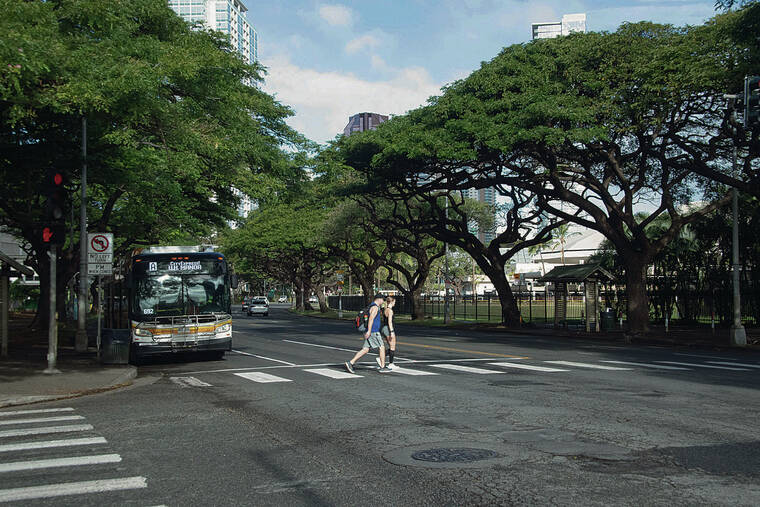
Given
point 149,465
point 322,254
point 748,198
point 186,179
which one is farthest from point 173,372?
point 322,254

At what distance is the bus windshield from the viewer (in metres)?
20.0

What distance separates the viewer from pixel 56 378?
15.7 metres

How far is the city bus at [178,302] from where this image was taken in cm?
1966

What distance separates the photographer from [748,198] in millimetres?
33594

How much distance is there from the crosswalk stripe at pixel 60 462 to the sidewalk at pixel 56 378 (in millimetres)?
5371

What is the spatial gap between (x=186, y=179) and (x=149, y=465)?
18.2 metres

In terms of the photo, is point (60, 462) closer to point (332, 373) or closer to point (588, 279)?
point (332, 373)

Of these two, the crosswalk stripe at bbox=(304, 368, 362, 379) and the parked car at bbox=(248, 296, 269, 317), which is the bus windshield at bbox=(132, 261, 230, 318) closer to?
the crosswalk stripe at bbox=(304, 368, 362, 379)

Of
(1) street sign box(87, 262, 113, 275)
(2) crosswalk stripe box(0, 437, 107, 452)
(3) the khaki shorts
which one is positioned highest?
Result: (1) street sign box(87, 262, 113, 275)

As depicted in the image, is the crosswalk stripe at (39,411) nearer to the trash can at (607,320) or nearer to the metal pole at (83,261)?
the metal pole at (83,261)

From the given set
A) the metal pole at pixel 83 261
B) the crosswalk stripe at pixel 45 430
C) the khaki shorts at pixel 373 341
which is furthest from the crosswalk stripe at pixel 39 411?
the metal pole at pixel 83 261

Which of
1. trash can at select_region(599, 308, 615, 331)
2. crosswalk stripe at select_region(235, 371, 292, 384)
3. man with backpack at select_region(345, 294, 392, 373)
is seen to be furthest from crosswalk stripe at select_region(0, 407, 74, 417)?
trash can at select_region(599, 308, 615, 331)

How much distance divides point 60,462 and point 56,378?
9.00m

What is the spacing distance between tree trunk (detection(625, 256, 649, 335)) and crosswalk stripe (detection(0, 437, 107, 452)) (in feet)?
84.4
